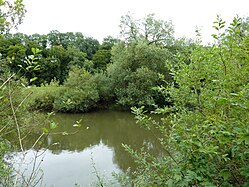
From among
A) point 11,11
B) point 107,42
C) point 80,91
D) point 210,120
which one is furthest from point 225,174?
point 107,42

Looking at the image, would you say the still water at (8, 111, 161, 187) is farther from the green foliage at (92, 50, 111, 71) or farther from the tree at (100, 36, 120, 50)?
the tree at (100, 36, 120, 50)

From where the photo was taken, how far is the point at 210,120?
1.63 meters

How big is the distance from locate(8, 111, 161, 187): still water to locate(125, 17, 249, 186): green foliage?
1.95m

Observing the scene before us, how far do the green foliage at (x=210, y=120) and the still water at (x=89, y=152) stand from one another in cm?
195

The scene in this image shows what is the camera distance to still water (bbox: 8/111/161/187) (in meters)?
5.78

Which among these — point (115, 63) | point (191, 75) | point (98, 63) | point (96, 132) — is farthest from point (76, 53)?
point (191, 75)

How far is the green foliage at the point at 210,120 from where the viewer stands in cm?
127

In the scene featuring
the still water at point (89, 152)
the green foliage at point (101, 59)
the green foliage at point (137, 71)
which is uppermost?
the green foliage at point (101, 59)

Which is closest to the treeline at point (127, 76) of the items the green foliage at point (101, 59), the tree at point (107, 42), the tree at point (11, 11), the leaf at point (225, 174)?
the green foliage at point (101, 59)

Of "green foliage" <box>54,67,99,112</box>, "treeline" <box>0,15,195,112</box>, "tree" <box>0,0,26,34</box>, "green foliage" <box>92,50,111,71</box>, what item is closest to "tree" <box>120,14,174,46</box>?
"treeline" <box>0,15,195,112</box>

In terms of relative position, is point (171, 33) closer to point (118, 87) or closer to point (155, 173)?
point (118, 87)

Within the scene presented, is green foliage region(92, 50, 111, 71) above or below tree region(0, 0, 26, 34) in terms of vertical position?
above

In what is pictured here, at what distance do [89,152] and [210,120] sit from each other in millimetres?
6828

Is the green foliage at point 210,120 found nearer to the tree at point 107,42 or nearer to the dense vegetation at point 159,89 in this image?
the dense vegetation at point 159,89
